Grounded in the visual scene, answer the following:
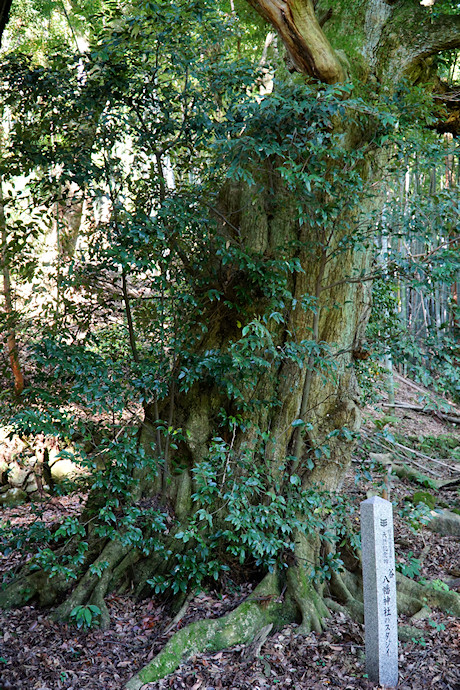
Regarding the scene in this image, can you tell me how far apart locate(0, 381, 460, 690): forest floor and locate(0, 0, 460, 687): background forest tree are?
146 mm

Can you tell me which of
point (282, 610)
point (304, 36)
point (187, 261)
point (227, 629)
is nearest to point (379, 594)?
point (282, 610)

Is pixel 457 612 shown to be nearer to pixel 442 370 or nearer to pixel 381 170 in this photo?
pixel 442 370

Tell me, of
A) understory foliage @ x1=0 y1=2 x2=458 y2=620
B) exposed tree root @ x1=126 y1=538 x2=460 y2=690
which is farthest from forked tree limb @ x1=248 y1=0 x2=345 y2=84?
exposed tree root @ x1=126 y1=538 x2=460 y2=690

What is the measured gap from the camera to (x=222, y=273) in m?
4.32

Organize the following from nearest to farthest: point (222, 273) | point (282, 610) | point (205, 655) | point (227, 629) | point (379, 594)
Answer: point (379, 594) → point (205, 655) → point (227, 629) → point (282, 610) → point (222, 273)

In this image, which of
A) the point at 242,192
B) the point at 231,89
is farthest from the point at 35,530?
the point at 231,89

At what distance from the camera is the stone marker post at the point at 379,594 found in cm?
339

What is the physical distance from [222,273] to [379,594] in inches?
106

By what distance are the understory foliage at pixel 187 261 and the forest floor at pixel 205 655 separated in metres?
0.31

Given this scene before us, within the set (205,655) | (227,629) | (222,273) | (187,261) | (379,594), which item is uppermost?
(187,261)

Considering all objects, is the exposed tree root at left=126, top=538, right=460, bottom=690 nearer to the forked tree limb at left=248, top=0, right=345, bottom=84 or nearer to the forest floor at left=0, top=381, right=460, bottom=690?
the forest floor at left=0, top=381, right=460, bottom=690

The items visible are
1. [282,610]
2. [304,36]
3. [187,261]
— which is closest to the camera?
[304,36]

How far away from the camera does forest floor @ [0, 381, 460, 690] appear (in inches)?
133

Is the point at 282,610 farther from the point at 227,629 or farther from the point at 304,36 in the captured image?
the point at 304,36
